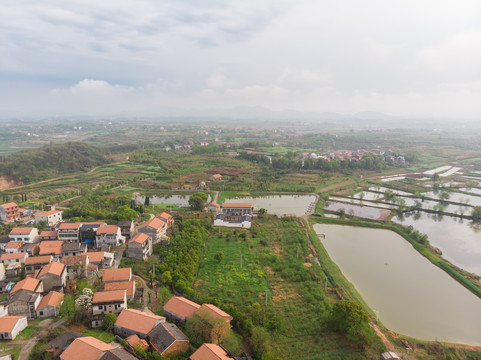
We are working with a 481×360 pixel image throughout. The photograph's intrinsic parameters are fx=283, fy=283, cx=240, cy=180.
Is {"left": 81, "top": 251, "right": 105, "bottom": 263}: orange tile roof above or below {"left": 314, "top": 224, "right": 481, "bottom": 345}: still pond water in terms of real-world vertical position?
above

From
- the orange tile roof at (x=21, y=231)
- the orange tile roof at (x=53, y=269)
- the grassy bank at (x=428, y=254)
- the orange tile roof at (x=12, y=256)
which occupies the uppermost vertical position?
the orange tile roof at (x=21, y=231)

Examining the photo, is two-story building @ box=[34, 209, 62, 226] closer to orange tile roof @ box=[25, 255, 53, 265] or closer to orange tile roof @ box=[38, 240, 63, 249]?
orange tile roof @ box=[38, 240, 63, 249]

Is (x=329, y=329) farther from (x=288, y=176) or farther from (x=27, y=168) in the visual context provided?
(x=27, y=168)

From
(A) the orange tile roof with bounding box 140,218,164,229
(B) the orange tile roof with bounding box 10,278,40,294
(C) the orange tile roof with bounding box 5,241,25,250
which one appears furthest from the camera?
(A) the orange tile roof with bounding box 140,218,164,229

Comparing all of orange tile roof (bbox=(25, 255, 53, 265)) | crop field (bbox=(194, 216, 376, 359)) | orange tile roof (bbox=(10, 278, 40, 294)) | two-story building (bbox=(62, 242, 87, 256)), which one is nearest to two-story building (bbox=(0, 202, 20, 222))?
two-story building (bbox=(62, 242, 87, 256))

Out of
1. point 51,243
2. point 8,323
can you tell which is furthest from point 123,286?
point 51,243

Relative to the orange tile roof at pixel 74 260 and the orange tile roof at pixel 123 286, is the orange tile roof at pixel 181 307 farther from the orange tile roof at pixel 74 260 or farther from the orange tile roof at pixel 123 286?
the orange tile roof at pixel 74 260

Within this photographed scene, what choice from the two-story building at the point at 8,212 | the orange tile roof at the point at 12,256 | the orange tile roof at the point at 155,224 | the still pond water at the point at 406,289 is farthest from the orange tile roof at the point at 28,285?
the still pond water at the point at 406,289
